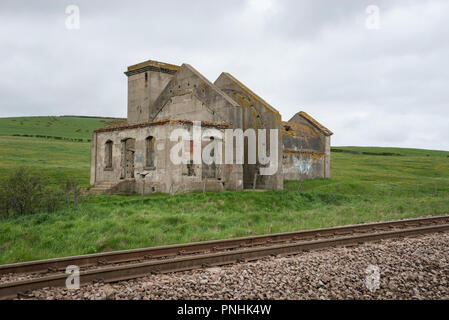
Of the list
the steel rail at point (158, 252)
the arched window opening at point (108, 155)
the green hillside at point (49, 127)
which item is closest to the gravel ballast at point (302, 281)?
the steel rail at point (158, 252)

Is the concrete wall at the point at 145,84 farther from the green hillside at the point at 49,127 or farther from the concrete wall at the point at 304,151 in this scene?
the green hillside at the point at 49,127

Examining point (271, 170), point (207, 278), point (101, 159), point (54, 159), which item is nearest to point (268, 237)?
point (207, 278)

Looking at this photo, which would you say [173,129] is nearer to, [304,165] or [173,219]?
[173,219]

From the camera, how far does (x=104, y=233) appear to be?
10.5 metres

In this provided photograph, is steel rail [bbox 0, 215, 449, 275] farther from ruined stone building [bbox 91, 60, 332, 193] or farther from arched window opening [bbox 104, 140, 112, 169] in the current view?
arched window opening [bbox 104, 140, 112, 169]

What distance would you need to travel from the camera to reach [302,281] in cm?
616

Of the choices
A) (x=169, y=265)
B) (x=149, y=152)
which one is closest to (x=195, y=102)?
(x=149, y=152)

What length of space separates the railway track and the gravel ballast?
0.23m

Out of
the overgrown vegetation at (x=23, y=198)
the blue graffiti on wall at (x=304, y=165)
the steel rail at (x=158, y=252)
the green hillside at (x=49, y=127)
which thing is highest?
the green hillside at (x=49, y=127)

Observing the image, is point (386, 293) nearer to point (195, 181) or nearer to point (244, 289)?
point (244, 289)

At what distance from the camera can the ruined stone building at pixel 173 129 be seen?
19.3 m

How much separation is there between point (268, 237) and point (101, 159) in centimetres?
1577

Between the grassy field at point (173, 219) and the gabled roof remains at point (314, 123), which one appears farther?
the gabled roof remains at point (314, 123)

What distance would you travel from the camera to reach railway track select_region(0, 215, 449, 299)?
610 cm
